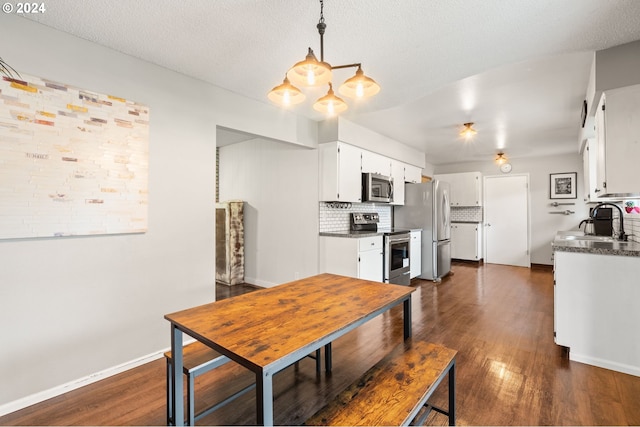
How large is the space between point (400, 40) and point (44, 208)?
2591mm

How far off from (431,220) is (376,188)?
137 cm

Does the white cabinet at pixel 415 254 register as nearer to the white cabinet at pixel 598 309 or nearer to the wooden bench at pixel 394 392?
the white cabinet at pixel 598 309

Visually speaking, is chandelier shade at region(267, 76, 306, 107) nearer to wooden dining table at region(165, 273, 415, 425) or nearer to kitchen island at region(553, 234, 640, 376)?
wooden dining table at region(165, 273, 415, 425)

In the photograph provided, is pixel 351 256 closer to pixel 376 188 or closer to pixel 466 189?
pixel 376 188

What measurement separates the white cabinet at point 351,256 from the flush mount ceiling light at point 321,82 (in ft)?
7.12

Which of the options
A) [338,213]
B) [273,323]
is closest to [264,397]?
[273,323]

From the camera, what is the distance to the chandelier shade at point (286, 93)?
1.72 metres

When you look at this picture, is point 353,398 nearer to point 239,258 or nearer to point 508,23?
point 508,23

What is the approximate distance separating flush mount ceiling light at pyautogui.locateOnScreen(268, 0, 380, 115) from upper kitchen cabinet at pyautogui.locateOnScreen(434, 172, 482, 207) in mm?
6102

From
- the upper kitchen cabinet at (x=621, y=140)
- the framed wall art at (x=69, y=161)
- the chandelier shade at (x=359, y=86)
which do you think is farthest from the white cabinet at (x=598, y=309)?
the framed wall art at (x=69, y=161)

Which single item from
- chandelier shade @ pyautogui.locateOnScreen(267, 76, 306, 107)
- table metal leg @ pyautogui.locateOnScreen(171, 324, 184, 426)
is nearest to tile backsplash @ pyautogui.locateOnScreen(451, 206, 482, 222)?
chandelier shade @ pyautogui.locateOnScreen(267, 76, 306, 107)

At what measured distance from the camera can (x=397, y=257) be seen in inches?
179

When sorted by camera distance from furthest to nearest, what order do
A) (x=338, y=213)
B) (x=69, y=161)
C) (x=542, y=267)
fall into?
(x=542, y=267)
(x=338, y=213)
(x=69, y=161)

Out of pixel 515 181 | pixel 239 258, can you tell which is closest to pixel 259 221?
pixel 239 258
